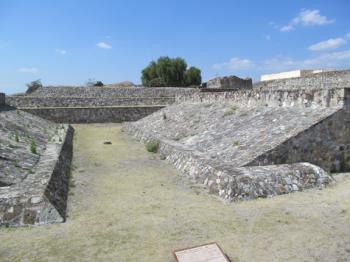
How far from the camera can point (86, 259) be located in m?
4.43

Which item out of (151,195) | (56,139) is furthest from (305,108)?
(56,139)

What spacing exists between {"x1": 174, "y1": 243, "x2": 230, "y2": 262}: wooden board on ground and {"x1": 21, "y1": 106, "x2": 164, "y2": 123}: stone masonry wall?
65.1ft

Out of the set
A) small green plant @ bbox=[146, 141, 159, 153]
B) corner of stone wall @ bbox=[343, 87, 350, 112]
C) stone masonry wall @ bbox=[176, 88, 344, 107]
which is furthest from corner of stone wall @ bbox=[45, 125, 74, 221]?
corner of stone wall @ bbox=[343, 87, 350, 112]

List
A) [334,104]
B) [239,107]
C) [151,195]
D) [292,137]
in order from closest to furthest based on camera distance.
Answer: [151,195], [292,137], [334,104], [239,107]

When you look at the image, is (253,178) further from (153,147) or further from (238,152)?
(153,147)

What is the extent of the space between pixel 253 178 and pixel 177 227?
217cm

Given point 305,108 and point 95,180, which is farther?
point 305,108

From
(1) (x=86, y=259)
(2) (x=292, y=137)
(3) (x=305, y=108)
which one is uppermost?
(3) (x=305, y=108)

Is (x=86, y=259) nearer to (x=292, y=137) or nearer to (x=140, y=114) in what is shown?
(x=292, y=137)

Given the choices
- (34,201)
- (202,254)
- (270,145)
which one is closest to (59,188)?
(34,201)

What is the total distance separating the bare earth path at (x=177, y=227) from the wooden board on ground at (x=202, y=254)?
6.6 inches

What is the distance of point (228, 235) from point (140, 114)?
19929 millimetres

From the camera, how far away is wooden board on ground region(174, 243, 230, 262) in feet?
14.0

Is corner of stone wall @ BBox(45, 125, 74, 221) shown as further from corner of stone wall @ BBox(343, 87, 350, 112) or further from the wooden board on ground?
corner of stone wall @ BBox(343, 87, 350, 112)
